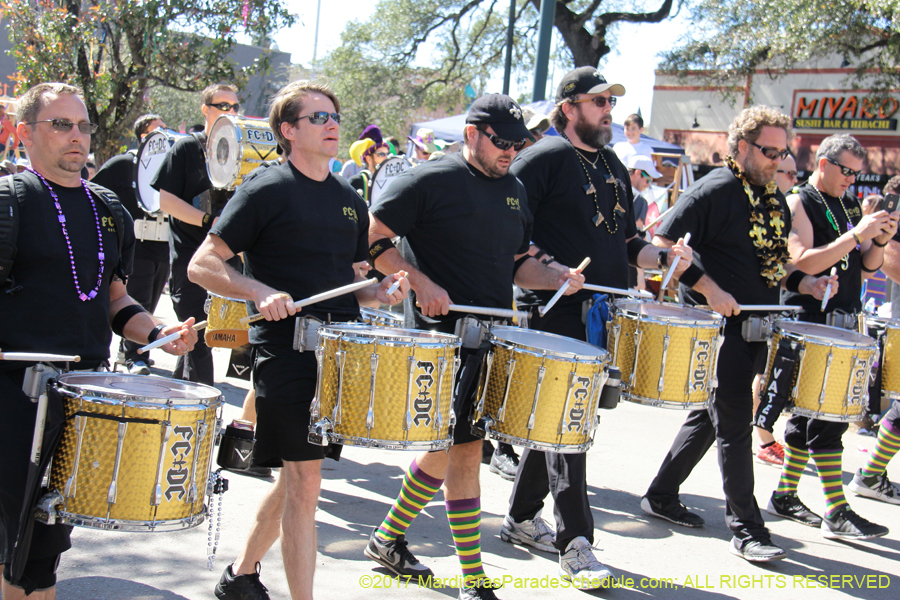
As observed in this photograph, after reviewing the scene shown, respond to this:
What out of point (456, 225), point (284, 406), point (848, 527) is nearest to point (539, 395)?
point (456, 225)

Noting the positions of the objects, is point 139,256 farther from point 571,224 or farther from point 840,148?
point 840,148

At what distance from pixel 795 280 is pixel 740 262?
2.33 ft

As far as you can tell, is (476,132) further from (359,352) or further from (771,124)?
(771,124)

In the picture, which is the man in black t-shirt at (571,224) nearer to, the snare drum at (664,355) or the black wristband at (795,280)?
the snare drum at (664,355)

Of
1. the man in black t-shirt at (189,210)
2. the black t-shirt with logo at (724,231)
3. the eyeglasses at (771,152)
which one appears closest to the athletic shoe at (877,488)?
the black t-shirt with logo at (724,231)

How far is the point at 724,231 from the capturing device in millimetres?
4578

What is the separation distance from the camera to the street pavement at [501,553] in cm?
372

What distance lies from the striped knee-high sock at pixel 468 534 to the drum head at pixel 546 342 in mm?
713

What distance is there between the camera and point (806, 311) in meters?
5.28

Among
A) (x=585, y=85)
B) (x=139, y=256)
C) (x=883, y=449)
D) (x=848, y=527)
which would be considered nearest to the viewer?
(x=585, y=85)

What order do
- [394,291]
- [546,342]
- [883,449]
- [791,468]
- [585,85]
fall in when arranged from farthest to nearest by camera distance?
[883,449], [791,468], [585,85], [546,342], [394,291]

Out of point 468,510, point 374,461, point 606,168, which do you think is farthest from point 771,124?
point 374,461

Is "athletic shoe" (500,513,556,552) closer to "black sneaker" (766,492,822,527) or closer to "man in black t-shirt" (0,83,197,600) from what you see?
"black sneaker" (766,492,822,527)

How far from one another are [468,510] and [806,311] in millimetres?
2765
